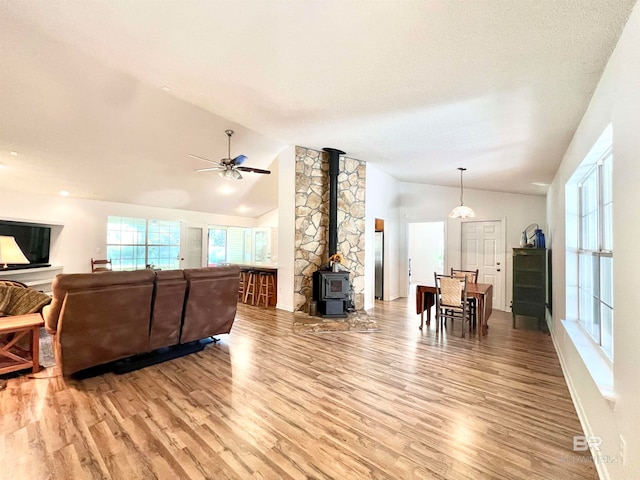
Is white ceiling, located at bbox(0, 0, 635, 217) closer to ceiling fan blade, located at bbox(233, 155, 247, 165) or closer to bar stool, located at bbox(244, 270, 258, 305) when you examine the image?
ceiling fan blade, located at bbox(233, 155, 247, 165)

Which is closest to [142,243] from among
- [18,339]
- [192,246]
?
[192,246]

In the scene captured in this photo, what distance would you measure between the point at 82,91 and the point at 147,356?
3.46 m

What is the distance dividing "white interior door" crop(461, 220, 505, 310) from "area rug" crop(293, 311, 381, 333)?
9.85 ft

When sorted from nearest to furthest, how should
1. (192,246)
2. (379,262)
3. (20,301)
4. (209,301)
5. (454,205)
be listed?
(20,301), (209,301), (454,205), (379,262), (192,246)

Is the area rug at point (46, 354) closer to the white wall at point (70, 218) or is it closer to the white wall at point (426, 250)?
the white wall at point (70, 218)

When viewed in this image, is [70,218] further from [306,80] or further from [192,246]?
[306,80]

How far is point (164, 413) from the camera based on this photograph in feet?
7.20

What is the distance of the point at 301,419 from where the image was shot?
2.15 metres

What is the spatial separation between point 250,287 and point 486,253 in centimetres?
530

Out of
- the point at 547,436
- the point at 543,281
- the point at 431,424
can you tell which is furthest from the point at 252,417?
the point at 543,281

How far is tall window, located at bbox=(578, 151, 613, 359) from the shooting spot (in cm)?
Result: 212

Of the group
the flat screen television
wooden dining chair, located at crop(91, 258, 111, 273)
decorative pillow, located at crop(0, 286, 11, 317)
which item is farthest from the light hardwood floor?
wooden dining chair, located at crop(91, 258, 111, 273)

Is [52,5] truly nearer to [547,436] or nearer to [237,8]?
[237,8]

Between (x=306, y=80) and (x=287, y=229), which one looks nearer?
(x=306, y=80)
